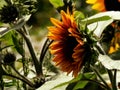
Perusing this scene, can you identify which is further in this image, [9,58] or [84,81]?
[9,58]

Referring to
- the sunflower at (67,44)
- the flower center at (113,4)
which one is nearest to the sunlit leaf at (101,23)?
the sunflower at (67,44)

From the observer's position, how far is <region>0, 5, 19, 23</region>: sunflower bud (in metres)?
1.37

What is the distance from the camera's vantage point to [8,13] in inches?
53.7

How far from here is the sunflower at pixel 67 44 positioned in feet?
3.53

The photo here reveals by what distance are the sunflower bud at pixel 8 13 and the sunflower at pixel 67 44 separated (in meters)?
0.27

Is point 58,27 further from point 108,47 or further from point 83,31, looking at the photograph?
point 108,47

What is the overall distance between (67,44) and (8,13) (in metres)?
0.30

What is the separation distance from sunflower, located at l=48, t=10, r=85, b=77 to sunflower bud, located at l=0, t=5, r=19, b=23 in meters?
0.27

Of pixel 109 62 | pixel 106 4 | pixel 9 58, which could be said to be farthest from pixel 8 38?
pixel 109 62

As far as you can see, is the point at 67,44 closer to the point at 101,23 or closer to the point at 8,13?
the point at 101,23

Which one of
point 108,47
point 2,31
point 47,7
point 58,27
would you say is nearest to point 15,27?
point 2,31

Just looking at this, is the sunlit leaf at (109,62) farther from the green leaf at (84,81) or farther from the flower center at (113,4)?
the flower center at (113,4)

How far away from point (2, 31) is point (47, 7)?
2.06m

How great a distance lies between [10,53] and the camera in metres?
1.46
